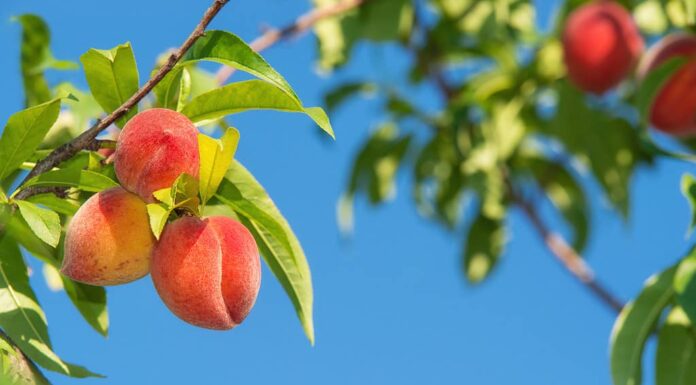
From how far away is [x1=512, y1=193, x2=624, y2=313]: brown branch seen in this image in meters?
1.74

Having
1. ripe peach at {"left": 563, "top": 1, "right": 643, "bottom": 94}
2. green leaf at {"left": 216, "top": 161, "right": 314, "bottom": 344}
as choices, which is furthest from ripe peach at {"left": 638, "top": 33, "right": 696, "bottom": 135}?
green leaf at {"left": 216, "top": 161, "right": 314, "bottom": 344}

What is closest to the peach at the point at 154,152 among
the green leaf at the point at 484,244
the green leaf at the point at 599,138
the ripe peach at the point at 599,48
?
the ripe peach at the point at 599,48

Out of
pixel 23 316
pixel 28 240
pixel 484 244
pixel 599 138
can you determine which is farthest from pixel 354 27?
pixel 23 316

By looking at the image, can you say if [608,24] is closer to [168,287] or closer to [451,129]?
[451,129]

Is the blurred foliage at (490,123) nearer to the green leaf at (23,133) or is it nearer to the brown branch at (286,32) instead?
the brown branch at (286,32)

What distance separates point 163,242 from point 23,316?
0.17m

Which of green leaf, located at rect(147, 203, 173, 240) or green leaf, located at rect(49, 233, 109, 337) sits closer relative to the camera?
green leaf, located at rect(147, 203, 173, 240)

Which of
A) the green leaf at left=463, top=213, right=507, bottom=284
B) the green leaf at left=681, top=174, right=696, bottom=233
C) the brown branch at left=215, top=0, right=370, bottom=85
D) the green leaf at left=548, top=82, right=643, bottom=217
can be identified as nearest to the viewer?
the green leaf at left=681, top=174, right=696, bottom=233

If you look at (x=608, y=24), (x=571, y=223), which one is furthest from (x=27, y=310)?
(x=571, y=223)

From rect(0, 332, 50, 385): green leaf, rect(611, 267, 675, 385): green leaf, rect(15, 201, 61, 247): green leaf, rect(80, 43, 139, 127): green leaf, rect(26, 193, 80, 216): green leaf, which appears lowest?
rect(611, 267, 675, 385): green leaf

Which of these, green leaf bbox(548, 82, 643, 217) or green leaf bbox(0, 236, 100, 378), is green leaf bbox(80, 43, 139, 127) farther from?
green leaf bbox(548, 82, 643, 217)

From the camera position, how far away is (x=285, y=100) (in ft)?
2.60

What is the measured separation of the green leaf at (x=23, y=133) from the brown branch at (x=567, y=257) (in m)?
1.15

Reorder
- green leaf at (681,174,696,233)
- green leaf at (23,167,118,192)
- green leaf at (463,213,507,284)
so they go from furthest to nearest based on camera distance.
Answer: green leaf at (463,213,507,284) → green leaf at (681,174,696,233) → green leaf at (23,167,118,192)
